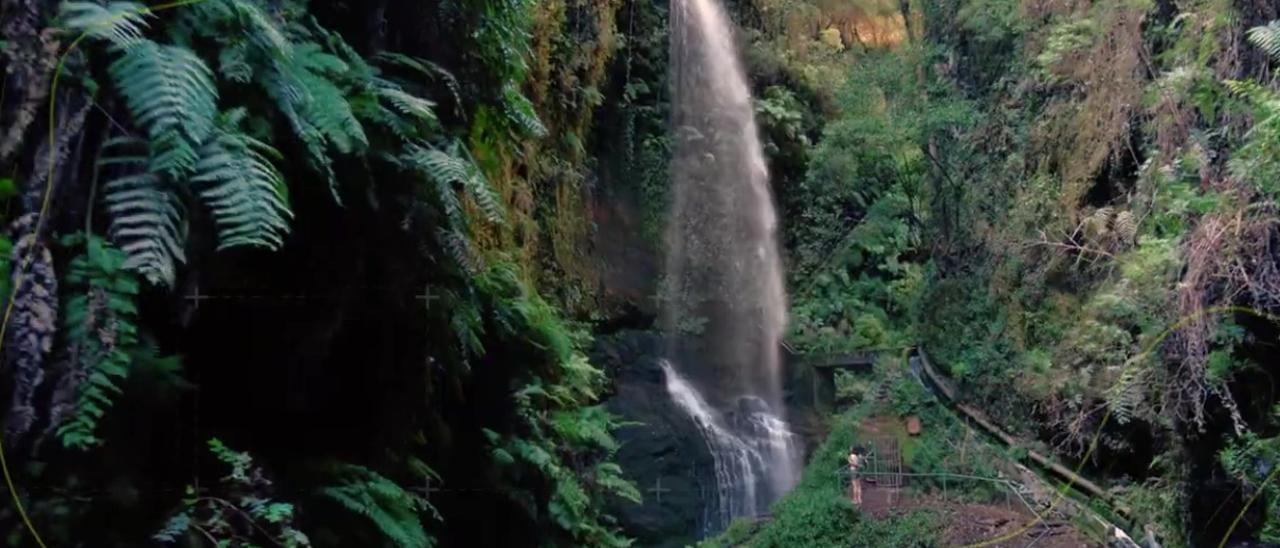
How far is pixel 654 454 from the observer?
12805 mm

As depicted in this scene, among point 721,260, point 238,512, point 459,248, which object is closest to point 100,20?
point 238,512

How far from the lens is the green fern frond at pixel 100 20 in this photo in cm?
318

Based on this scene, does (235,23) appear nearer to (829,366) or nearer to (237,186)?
(237,186)

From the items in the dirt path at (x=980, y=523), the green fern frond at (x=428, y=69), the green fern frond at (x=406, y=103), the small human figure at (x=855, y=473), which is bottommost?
the dirt path at (x=980, y=523)

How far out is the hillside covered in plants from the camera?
3.26 meters

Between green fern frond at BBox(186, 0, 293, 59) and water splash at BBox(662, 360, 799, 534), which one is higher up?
green fern frond at BBox(186, 0, 293, 59)

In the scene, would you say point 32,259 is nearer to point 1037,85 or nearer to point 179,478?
point 179,478

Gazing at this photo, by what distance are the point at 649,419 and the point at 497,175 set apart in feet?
22.2

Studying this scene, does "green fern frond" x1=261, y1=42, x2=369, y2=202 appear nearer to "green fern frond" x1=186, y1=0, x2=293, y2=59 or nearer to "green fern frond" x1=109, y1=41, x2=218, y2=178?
"green fern frond" x1=186, y1=0, x2=293, y2=59

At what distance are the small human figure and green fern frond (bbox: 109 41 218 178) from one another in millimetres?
7595

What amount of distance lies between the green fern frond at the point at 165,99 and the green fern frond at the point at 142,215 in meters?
0.07

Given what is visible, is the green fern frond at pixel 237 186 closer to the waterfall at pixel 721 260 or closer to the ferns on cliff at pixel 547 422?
the ferns on cliff at pixel 547 422
